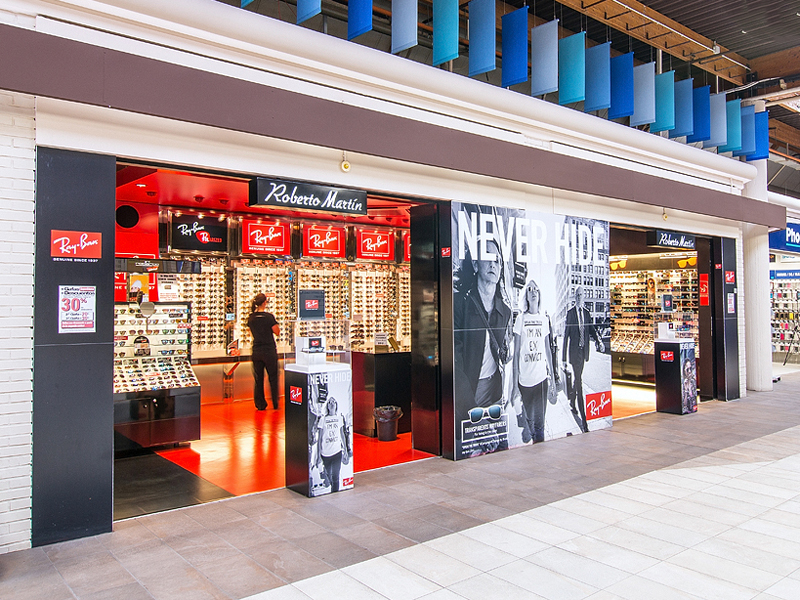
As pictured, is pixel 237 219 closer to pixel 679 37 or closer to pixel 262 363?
pixel 262 363

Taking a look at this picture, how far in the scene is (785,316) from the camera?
63.7 ft

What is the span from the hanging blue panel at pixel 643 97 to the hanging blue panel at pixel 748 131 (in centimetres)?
347

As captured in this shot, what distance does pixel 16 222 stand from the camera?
4.36 metres

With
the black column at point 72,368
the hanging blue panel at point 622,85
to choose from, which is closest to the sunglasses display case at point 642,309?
the hanging blue panel at point 622,85

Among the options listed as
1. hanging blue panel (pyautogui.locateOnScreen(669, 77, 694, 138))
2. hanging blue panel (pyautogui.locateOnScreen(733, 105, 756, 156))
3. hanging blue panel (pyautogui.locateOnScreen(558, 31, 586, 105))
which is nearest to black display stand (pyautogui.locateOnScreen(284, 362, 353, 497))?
hanging blue panel (pyautogui.locateOnScreen(558, 31, 586, 105))

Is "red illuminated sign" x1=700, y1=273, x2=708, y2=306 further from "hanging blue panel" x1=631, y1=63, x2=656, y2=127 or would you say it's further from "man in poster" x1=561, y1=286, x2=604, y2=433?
"man in poster" x1=561, y1=286, x2=604, y2=433

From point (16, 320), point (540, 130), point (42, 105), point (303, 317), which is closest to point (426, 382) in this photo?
point (303, 317)

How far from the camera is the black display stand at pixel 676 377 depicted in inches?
380

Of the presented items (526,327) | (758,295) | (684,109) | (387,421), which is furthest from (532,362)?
(758,295)

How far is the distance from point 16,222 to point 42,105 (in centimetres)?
90

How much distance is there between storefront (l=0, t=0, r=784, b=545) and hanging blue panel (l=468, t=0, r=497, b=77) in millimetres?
380

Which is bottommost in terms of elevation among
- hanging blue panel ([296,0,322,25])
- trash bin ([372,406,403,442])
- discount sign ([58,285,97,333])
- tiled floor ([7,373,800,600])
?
tiled floor ([7,373,800,600])

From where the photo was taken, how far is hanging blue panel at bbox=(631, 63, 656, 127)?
9047 mm

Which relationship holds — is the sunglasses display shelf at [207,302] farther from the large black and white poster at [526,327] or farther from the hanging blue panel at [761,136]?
the hanging blue panel at [761,136]
